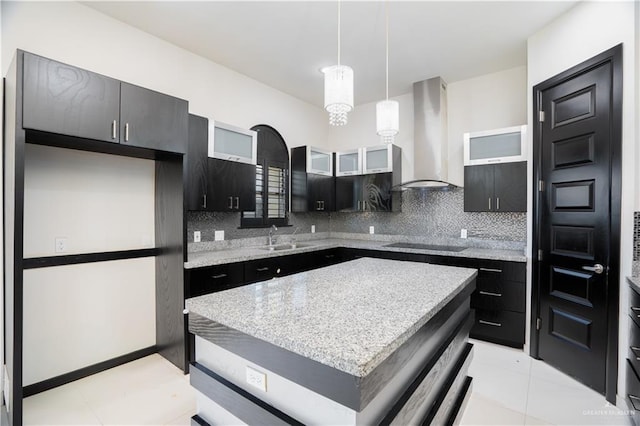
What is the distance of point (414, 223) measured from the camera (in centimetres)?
410

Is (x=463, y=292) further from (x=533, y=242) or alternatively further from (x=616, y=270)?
(x=533, y=242)

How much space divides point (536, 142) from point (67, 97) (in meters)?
3.70

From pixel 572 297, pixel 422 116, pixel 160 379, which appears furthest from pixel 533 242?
pixel 160 379

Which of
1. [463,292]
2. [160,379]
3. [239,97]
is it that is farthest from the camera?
[239,97]

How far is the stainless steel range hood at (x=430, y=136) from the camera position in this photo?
144 inches

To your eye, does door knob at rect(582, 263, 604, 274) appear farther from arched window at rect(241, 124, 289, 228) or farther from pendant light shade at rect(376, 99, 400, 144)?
arched window at rect(241, 124, 289, 228)

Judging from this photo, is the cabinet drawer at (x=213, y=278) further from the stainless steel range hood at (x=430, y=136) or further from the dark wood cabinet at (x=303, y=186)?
the stainless steel range hood at (x=430, y=136)

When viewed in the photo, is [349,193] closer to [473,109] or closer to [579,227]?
[473,109]

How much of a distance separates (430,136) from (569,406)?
2.83 metres

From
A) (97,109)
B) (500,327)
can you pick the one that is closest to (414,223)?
(500,327)

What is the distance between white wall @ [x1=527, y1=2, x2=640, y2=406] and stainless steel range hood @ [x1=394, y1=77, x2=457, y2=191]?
1.30 metres

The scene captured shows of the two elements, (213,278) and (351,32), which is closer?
(213,278)

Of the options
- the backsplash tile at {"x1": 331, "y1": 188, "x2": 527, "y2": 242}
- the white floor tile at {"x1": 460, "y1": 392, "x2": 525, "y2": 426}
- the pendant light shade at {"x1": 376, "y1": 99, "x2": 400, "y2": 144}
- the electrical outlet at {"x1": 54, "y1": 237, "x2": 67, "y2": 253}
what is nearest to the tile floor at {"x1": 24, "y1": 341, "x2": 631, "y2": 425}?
the white floor tile at {"x1": 460, "y1": 392, "x2": 525, "y2": 426}

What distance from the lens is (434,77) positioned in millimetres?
3674
